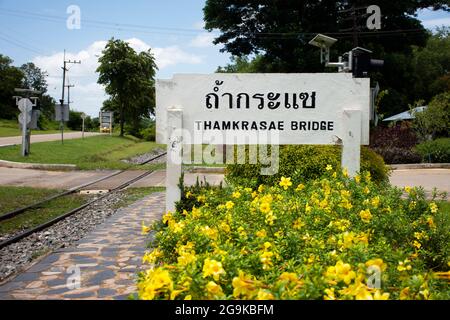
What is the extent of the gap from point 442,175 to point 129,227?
1326cm

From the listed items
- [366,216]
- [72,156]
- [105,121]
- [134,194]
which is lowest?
[134,194]

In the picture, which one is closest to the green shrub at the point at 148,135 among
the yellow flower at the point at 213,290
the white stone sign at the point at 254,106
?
the white stone sign at the point at 254,106

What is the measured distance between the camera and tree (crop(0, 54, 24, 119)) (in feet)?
199

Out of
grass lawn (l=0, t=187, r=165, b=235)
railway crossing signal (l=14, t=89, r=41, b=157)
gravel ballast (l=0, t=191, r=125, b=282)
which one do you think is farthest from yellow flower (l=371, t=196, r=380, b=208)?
railway crossing signal (l=14, t=89, r=41, b=157)

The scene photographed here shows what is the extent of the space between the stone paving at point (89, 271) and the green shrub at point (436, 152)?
57.9 ft

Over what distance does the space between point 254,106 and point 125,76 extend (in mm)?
40473

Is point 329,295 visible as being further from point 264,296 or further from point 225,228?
point 225,228

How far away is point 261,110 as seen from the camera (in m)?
6.00

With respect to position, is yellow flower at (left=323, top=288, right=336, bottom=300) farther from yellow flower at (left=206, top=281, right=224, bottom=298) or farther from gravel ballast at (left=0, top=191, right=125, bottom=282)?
gravel ballast at (left=0, top=191, right=125, bottom=282)

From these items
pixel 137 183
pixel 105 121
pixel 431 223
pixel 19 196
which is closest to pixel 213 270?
pixel 431 223

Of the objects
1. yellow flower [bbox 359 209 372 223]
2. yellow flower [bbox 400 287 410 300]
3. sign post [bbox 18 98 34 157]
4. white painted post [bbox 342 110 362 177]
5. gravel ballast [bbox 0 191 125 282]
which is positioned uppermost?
sign post [bbox 18 98 34 157]

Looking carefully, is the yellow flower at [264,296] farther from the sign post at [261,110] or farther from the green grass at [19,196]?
the green grass at [19,196]

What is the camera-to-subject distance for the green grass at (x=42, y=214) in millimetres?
9144

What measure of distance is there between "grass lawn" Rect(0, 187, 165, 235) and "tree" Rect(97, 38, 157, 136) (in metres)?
31.9
